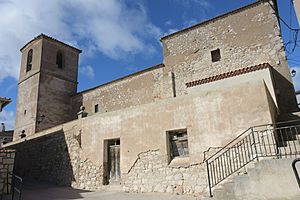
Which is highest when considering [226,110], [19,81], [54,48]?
[54,48]

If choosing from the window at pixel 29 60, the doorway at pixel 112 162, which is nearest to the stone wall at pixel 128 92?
the doorway at pixel 112 162

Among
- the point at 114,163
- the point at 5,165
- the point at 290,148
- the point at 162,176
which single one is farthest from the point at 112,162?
the point at 290,148

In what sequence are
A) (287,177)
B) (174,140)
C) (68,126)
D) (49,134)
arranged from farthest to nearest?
(49,134)
(68,126)
(174,140)
(287,177)

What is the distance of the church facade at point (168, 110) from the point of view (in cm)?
895

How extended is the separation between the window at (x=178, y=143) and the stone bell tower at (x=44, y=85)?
14992 millimetres

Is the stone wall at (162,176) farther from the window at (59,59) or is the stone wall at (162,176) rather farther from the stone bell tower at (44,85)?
the window at (59,59)

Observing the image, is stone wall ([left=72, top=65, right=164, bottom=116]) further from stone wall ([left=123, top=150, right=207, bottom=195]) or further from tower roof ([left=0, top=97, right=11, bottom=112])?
tower roof ([left=0, top=97, right=11, bottom=112])

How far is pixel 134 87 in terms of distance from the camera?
18.7 meters

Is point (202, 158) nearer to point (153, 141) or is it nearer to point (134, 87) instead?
point (153, 141)

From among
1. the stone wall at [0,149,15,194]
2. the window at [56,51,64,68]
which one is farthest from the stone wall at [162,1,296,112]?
the window at [56,51,64,68]

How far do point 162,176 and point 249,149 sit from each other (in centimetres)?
350

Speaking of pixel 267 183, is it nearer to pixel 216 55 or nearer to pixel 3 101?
pixel 216 55

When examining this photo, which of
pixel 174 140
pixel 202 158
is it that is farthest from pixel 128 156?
pixel 202 158

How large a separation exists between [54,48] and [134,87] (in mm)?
10469
